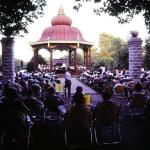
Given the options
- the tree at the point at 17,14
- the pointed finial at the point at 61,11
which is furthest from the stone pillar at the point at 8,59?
the pointed finial at the point at 61,11

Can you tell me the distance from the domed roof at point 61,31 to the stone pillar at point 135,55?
1996cm

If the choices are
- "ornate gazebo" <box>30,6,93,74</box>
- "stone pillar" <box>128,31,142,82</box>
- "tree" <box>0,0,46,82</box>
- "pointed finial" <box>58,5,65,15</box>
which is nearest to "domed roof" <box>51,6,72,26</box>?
"ornate gazebo" <box>30,6,93,74</box>

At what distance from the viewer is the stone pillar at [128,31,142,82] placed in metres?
20.6

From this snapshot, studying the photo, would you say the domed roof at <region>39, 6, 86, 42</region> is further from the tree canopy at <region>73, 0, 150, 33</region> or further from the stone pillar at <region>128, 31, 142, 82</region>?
the tree canopy at <region>73, 0, 150, 33</region>

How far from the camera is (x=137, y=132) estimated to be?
9.84 meters

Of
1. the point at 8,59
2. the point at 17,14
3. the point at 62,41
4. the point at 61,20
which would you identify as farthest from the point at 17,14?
the point at 61,20

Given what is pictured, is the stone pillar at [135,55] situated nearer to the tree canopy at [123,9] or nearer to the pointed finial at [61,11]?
the tree canopy at [123,9]

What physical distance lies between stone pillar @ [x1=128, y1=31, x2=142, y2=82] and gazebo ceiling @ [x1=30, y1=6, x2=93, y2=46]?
19657mm

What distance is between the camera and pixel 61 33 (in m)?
42.0

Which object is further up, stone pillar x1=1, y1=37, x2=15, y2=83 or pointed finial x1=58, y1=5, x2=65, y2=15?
pointed finial x1=58, y1=5, x2=65, y2=15

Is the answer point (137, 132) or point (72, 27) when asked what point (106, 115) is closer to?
point (137, 132)

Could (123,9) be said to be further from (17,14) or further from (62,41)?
(62,41)

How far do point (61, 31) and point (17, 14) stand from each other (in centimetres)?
2877

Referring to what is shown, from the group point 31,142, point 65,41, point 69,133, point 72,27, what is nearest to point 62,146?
point 31,142
